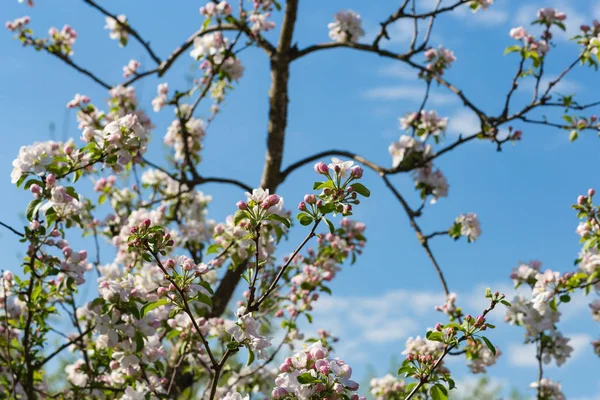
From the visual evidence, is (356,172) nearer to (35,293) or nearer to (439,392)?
(439,392)

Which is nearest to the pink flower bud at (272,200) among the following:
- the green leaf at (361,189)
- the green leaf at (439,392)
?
the green leaf at (361,189)

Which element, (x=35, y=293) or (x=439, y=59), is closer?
(x=35, y=293)

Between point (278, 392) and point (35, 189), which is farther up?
point (35, 189)

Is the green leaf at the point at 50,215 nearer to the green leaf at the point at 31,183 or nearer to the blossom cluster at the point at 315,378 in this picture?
the green leaf at the point at 31,183

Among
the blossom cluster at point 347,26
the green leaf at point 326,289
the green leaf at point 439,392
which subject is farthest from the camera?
the blossom cluster at point 347,26

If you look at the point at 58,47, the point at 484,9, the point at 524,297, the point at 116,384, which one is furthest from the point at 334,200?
the point at 58,47

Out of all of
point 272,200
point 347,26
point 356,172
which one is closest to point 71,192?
point 272,200

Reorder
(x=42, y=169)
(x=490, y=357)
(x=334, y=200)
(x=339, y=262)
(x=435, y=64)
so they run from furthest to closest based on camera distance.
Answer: (x=435, y=64)
(x=339, y=262)
(x=490, y=357)
(x=42, y=169)
(x=334, y=200)

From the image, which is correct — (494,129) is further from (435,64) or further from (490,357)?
(490,357)

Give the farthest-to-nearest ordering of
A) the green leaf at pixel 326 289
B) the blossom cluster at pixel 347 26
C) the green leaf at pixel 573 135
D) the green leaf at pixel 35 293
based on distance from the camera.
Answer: the blossom cluster at pixel 347 26
the green leaf at pixel 573 135
the green leaf at pixel 326 289
the green leaf at pixel 35 293

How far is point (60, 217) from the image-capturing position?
10.7 feet

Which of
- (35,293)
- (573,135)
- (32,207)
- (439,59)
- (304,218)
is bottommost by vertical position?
(304,218)

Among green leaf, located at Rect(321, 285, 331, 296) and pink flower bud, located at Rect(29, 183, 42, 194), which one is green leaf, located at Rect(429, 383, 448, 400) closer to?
pink flower bud, located at Rect(29, 183, 42, 194)

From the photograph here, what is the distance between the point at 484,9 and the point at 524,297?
230cm
